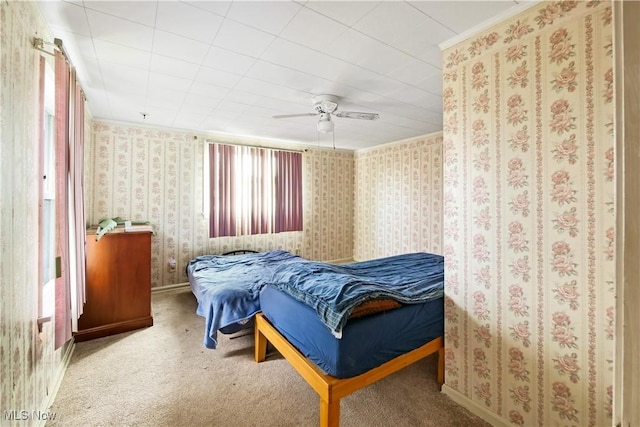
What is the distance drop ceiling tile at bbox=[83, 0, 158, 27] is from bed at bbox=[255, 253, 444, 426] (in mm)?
1861

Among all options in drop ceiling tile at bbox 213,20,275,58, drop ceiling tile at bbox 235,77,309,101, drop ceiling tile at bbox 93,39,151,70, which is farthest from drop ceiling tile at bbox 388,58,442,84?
drop ceiling tile at bbox 93,39,151,70

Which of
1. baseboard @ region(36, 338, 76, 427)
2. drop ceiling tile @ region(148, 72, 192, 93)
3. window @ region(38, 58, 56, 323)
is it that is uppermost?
drop ceiling tile @ region(148, 72, 192, 93)

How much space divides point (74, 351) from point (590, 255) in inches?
147

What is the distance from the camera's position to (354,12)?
5.17 ft

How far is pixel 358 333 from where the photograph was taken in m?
1.55

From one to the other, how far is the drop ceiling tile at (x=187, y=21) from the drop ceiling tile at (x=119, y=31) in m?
0.15

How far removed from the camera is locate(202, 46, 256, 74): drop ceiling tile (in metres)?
2.00

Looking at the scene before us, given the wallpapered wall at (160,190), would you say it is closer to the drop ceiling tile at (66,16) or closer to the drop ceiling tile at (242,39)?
the drop ceiling tile at (66,16)

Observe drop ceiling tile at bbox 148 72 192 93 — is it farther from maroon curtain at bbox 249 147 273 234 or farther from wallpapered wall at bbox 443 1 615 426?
wallpapered wall at bbox 443 1 615 426

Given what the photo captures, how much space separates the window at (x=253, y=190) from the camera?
4410mm

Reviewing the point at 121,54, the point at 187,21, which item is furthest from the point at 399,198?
the point at 121,54

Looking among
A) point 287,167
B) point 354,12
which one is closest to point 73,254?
point 354,12

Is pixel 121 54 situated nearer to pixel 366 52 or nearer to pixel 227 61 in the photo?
pixel 227 61

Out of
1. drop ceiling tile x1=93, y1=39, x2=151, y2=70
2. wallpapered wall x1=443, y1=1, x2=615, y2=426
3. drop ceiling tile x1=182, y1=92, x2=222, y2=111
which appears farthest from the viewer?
drop ceiling tile x1=182, y1=92, x2=222, y2=111
